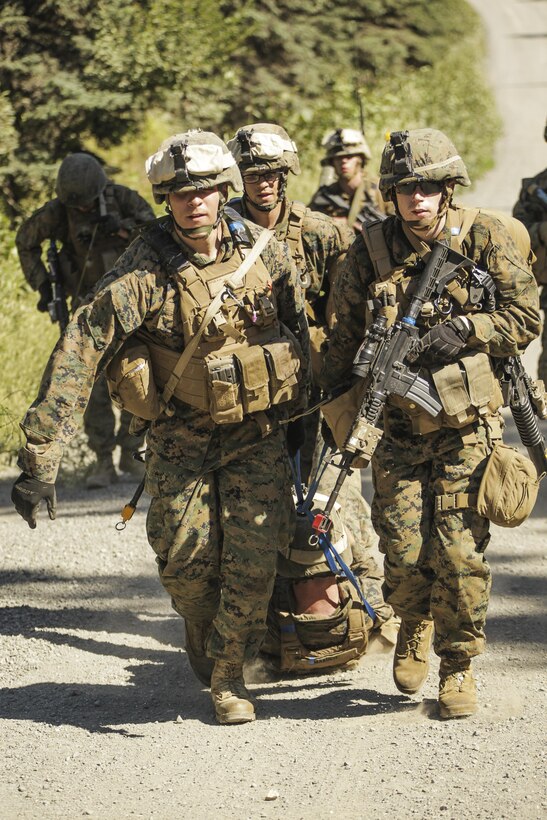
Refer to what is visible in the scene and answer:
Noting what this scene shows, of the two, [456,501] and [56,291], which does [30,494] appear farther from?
[56,291]

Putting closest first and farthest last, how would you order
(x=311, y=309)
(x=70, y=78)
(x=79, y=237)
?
(x=311, y=309) < (x=79, y=237) < (x=70, y=78)

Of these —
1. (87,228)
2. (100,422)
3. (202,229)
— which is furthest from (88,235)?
(202,229)

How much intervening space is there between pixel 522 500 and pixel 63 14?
11259 millimetres

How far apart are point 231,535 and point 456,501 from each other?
91 cm

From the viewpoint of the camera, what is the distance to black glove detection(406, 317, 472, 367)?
4910 mm

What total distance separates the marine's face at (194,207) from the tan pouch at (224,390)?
1.75 feet

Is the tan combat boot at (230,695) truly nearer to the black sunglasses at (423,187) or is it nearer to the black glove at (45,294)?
the black sunglasses at (423,187)

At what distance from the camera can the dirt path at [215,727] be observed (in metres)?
4.47

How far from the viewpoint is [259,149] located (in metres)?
6.20

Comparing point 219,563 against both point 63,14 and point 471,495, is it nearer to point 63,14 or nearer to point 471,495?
point 471,495

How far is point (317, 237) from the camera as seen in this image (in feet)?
21.4

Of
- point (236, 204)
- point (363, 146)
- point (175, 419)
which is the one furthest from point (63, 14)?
point (175, 419)

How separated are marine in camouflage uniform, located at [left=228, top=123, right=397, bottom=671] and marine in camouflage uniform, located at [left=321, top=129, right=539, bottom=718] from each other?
1.80ft

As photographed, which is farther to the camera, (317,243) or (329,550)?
(317,243)
